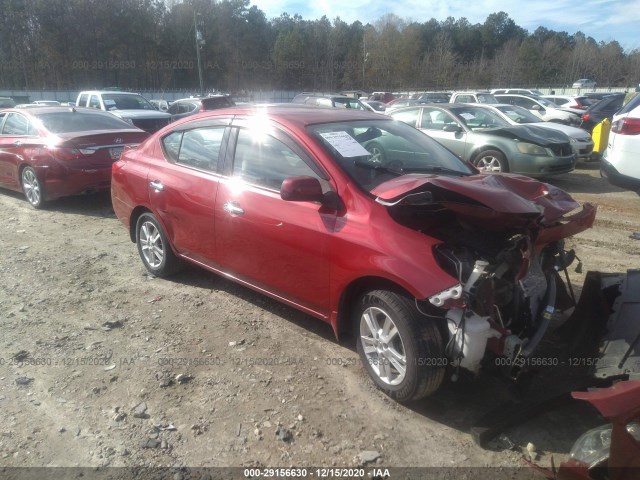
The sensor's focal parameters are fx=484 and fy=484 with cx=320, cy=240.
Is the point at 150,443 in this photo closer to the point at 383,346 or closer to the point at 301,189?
the point at 383,346

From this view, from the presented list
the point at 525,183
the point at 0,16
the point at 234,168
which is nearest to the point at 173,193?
the point at 234,168

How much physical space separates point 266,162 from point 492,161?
663cm

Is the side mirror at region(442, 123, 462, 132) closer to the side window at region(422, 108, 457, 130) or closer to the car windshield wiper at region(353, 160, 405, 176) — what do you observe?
the side window at region(422, 108, 457, 130)

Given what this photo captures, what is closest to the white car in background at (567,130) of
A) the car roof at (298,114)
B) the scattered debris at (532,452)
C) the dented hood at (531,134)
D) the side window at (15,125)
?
the dented hood at (531,134)

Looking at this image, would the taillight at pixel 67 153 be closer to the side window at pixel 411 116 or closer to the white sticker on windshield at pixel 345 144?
the white sticker on windshield at pixel 345 144

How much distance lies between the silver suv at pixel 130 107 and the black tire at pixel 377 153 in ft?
37.8

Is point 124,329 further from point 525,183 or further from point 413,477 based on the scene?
point 525,183

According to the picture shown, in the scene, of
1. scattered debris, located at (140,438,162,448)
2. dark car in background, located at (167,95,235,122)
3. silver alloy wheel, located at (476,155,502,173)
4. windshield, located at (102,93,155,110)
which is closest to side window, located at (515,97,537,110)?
silver alloy wheel, located at (476,155,502,173)

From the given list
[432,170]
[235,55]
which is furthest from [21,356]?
[235,55]

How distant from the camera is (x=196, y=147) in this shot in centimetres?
432

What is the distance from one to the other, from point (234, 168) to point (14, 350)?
219cm

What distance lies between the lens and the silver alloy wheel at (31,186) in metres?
7.67

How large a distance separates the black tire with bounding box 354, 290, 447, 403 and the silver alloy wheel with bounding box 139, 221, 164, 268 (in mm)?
2517

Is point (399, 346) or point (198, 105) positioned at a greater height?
point (198, 105)
